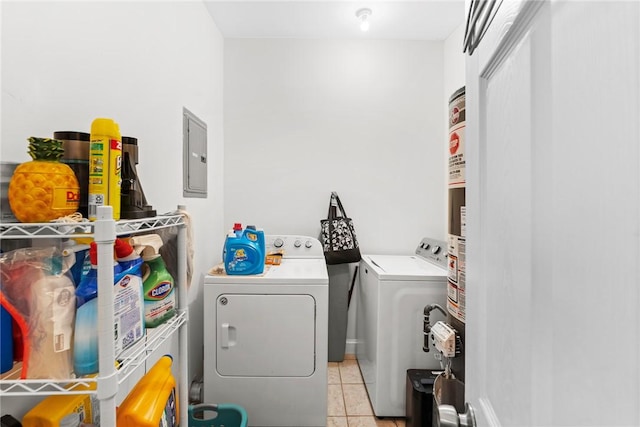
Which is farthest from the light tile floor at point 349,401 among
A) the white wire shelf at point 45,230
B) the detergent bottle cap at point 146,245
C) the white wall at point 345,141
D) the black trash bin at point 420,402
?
the white wire shelf at point 45,230

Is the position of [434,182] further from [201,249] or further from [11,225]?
[11,225]

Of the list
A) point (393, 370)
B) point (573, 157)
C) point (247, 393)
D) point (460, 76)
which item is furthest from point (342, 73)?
point (573, 157)

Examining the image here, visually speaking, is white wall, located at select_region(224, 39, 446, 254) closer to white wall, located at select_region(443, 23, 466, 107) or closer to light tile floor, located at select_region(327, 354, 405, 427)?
white wall, located at select_region(443, 23, 466, 107)

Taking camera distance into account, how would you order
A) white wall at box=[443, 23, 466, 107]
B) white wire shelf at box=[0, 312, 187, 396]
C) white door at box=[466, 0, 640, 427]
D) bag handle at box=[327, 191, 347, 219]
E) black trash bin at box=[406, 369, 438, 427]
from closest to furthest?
white door at box=[466, 0, 640, 427]
white wire shelf at box=[0, 312, 187, 396]
black trash bin at box=[406, 369, 438, 427]
white wall at box=[443, 23, 466, 107]
bag handle at box=[327, 191, 347, 219]

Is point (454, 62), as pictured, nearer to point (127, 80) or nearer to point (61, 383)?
point (127, 80)

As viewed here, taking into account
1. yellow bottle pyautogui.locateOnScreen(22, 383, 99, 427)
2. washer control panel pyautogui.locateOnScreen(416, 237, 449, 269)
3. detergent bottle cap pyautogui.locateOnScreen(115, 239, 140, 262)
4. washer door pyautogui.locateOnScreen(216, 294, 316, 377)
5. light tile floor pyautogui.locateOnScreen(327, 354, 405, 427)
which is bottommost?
light tile floor pyautogui.locateOnScreen(327, 354, 405, 427)

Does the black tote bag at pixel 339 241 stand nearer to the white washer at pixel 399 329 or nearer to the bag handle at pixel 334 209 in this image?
the bag handle at pixel 334 209

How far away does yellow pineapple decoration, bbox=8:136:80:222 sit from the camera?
0.73 meters

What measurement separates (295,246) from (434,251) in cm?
111

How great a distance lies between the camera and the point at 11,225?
2.33 ft

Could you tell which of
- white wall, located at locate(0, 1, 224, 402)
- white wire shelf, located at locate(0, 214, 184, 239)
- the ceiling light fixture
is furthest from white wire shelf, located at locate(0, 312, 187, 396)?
the ceiling light fixture

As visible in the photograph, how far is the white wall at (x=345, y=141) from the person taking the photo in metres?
2.80

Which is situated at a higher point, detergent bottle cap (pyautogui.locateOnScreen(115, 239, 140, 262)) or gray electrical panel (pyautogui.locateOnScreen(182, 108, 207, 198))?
gray electrical panel (pyautogui.locateOnScreen(182, 108, 207, 198))

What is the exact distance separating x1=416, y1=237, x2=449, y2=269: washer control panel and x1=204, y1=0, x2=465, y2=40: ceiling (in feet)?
5.74
